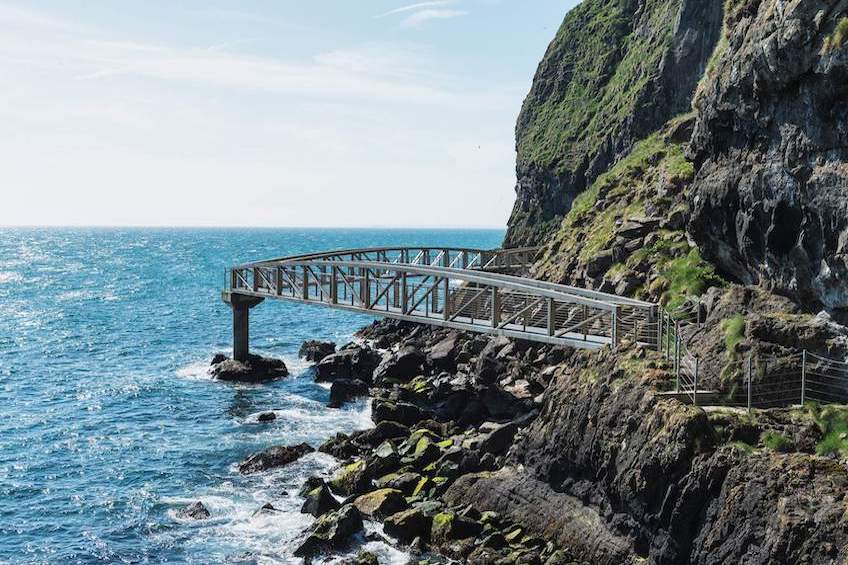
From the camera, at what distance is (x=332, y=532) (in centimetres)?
2755

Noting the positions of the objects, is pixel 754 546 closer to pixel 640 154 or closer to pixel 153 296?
pixel 640 154

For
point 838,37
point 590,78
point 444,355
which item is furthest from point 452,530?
point 590,78

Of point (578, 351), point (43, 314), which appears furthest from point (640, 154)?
point (43, 314)

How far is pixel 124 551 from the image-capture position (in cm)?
2800

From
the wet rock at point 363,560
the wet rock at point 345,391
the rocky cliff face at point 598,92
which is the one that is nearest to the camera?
the wet rock at point 363,560

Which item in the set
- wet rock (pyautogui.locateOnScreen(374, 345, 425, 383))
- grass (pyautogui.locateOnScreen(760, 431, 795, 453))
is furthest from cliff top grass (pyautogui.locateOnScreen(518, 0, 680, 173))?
grass (pyautogui.locateOnScreen(760, 431, 795, 453))

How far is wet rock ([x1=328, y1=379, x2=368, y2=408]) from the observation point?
46.2 m

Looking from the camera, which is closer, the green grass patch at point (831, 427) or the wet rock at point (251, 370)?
the green grass patch at point (831, 427)

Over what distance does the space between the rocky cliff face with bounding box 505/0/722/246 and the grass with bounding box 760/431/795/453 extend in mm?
38900

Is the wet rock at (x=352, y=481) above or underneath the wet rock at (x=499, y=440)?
→ underneath

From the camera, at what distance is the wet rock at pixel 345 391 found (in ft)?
152

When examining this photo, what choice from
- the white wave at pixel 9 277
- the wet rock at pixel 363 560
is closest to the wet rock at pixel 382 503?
the wet rock at pixel 363 560

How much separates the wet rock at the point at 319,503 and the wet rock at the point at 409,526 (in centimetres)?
298

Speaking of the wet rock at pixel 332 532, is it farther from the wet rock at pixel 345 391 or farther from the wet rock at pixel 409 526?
the wet rock at pixel 345 391
